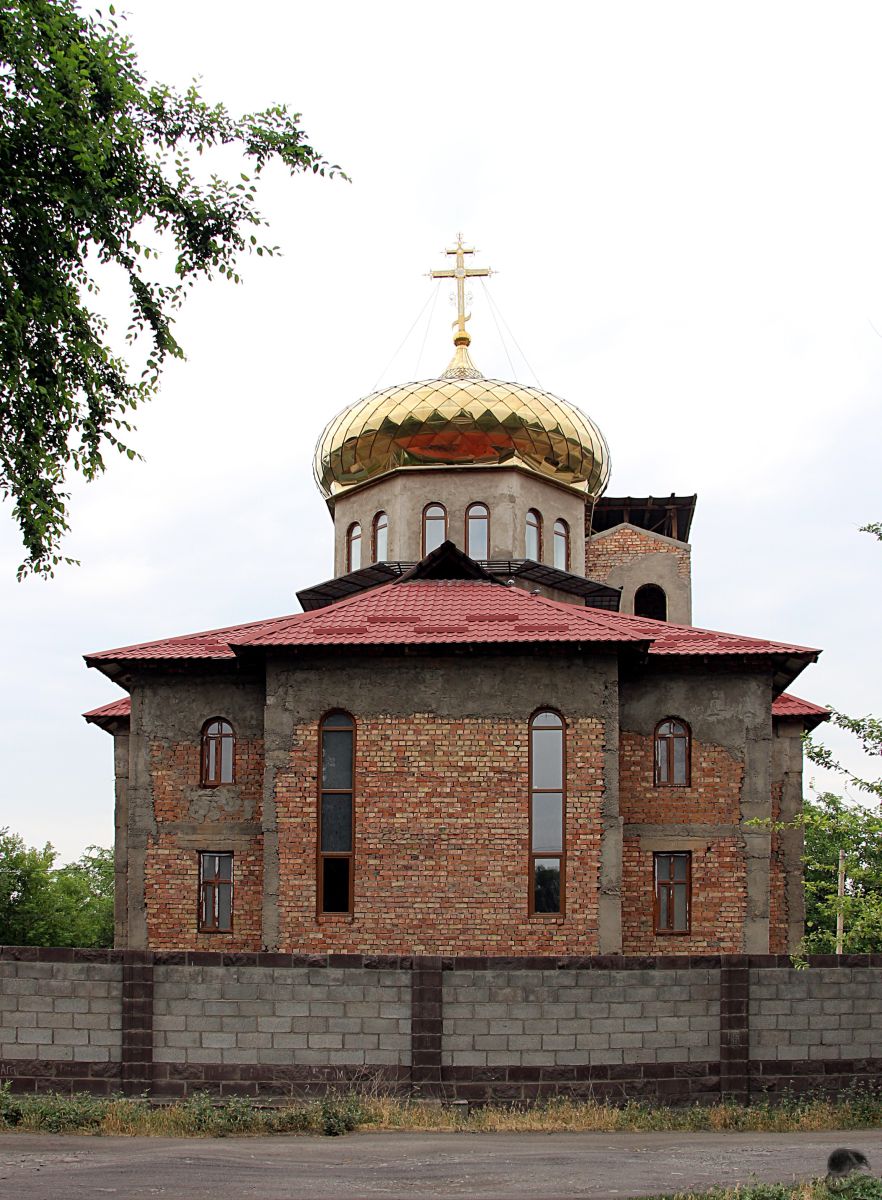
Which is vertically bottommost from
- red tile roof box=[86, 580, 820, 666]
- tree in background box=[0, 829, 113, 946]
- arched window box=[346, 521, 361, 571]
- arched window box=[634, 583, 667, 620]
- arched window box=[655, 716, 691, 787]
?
tree in background box=[0, 829, 113, 946]

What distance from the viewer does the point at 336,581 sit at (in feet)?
84.1

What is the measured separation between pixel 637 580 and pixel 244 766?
37.9 feet

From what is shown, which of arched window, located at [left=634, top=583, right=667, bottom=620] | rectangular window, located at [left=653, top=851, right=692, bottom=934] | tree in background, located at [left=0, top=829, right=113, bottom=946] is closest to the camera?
rectangular window, located at [left=653, top=851, right=692, bottom=934]

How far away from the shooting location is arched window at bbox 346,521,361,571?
2733cm

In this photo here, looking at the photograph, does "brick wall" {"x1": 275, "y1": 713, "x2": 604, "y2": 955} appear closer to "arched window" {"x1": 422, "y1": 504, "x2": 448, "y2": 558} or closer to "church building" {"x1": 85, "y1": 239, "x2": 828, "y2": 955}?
"church building" {"x1": 85, "y1": 239, "x2": 828, "y2": 955}

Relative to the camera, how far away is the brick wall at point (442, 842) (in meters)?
19.5

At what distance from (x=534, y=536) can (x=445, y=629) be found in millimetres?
6951

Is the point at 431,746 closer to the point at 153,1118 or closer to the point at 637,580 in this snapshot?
the point at 153,1118

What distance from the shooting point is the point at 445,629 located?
2023 centimetres

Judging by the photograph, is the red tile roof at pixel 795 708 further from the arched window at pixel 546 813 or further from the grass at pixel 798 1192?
the grass at pixel 798 1192

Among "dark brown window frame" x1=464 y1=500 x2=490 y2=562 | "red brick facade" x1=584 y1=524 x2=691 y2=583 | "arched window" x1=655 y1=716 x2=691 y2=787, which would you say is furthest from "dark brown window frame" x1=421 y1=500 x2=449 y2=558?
"arched window" x1=655 y1=716 x2=691 y2=787

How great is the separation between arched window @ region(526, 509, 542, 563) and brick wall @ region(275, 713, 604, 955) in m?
7.29

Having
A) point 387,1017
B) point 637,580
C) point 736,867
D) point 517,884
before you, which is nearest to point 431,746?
point 517,884

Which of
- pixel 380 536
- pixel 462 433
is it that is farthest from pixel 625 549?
pixel 380 536
